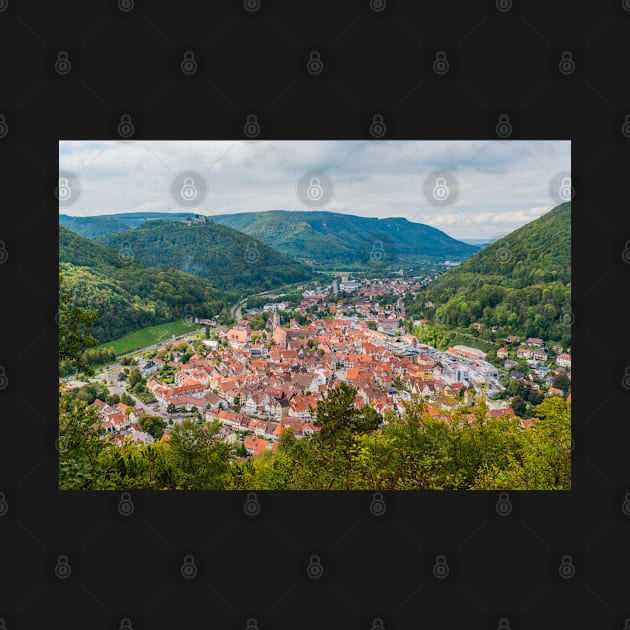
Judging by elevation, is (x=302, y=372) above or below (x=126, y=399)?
above

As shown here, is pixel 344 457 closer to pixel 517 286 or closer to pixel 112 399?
pixel 112 399

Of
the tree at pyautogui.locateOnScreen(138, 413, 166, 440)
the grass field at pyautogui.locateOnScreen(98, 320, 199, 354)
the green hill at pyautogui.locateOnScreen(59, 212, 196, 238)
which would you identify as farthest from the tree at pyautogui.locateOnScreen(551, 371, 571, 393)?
the green hill at pyautogui.locateOnScreen(59, 212, 196, 238)

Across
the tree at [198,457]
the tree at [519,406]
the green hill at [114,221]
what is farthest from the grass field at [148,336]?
the tree at [519,406]

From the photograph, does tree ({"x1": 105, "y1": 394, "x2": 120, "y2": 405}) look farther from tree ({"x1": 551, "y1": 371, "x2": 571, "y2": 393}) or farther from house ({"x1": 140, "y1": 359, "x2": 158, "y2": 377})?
tree ({"x1": 551, "y1": 371, "x2": 571, "y2": 393})

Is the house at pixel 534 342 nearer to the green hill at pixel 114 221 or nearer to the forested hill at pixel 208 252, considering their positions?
the forested hill at pixel 208 252

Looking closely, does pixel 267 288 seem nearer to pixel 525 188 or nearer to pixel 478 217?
pixel 478 217

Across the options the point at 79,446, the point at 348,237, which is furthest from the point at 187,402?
the point at 348,237
